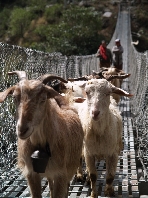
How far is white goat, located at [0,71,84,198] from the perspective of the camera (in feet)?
10.2

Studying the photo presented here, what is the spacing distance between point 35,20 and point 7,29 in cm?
352

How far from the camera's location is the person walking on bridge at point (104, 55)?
34.5 ft

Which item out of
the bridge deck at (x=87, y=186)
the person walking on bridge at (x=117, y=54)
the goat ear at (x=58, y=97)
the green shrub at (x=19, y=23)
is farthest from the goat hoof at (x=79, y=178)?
the green shrub at (x=19, y=23)

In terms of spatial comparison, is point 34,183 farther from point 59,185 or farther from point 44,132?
point 44,132

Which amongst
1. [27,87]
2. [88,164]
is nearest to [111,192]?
[88,164]

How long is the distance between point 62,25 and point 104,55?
19.0 metres

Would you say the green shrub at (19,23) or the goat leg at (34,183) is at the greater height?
the green shrub at (19,23)

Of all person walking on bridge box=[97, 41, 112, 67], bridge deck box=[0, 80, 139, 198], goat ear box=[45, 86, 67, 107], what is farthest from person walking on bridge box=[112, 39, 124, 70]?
goat ear box=[45, 86, 67, 107]

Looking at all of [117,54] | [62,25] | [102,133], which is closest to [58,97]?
[102,133]

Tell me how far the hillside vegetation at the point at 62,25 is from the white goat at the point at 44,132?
22.7m

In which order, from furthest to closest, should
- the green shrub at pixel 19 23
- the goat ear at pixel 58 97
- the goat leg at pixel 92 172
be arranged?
the green shrub at pixel 19 23, the goat leg at pixel 92 172, the goat ear at pixel 58 97

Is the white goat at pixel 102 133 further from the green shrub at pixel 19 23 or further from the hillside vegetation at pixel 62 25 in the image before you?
the green shrub at pixel 19 23

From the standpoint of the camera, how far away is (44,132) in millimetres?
3451

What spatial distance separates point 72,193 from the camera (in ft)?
15.7
